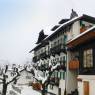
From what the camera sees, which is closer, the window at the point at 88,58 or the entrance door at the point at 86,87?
the window at the point at 88,58

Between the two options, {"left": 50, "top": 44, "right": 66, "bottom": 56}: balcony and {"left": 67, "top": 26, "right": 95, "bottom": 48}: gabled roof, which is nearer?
{"left": 67, "top": 26, "right": 95, "bottom": 48}: gabled roof

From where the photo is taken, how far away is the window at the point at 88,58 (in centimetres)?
2789

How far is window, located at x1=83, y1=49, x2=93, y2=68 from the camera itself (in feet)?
91.5

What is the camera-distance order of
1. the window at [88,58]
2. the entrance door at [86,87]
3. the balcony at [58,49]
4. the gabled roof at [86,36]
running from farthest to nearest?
1. the balcony at [58,49]
2. the entrance door at [86,87]
3. the window at [88,58]
4. the gabled roof at [86,36]

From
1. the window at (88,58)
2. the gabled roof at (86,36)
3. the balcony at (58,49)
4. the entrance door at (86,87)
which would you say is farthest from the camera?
the balcony at (58,49)

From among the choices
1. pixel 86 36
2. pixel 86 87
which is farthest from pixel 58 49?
pixel 86 36

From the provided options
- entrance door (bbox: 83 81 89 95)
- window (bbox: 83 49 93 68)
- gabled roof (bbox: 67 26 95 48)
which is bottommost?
entrance door (bbox: 83 81 89 95)

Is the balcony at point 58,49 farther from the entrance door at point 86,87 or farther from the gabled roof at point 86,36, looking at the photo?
the entrance door at point 86,87

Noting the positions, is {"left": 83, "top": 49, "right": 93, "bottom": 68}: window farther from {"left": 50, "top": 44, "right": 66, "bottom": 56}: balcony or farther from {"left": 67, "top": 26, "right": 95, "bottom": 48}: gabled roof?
{"left": 50, "top": 44, "right": 66, "bottom": 56}: balcony

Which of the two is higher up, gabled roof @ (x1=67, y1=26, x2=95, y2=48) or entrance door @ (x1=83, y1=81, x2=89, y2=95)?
gabled roof @ (x1=67, y1=26, x2=95, y2=48)

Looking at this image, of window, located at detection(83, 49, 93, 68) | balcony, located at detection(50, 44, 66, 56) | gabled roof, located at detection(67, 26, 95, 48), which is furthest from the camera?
balcony, located at detection(50, 44, 66, 56)

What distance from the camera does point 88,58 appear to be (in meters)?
28.6

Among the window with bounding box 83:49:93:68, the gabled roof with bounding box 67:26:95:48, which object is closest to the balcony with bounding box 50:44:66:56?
the gabled roof with bounding box 67:26:95:48

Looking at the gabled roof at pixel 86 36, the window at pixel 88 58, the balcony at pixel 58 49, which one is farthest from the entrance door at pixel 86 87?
the balcony at pixel 58 49
